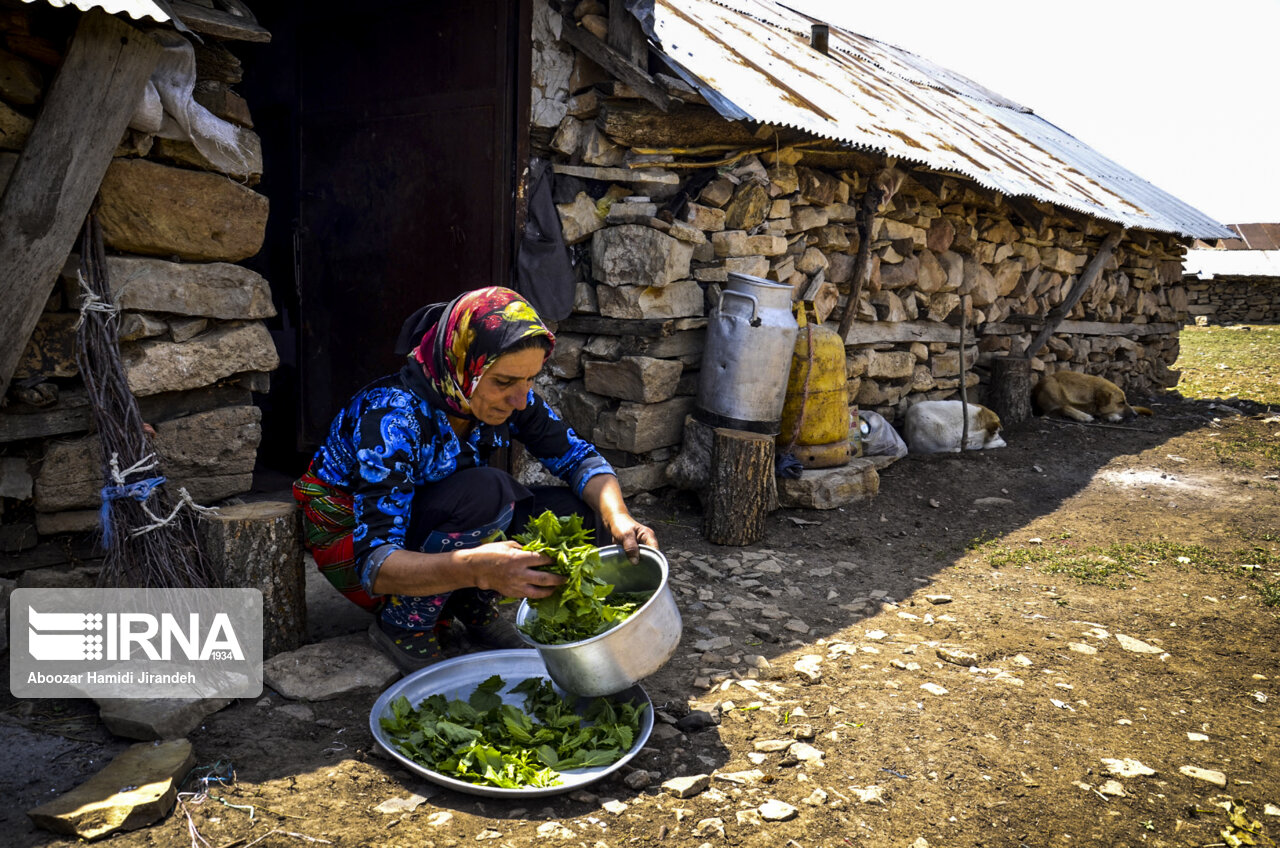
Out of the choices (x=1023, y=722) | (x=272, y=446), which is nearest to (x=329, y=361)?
(x=272, y=446)

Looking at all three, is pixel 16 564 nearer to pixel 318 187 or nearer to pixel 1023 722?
pixel 318 187

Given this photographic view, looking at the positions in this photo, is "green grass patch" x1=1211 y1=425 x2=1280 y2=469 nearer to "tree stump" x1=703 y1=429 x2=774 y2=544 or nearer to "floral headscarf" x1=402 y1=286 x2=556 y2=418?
"tree stump" x1=703 y1=429 x2=774 y2=544

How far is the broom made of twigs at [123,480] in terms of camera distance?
282 centimetres

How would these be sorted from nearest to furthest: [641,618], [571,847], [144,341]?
[571,847] → [641,618] → [144,341]

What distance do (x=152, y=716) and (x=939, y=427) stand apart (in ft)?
19.1

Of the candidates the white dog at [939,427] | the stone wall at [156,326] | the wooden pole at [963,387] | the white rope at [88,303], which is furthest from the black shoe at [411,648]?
the wooden pole at [963,387]

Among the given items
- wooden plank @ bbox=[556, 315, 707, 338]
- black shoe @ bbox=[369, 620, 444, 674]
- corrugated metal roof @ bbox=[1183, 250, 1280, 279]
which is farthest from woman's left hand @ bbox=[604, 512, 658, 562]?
corrugated metal roof @ bbox=[1183, 250, 1280, 279]

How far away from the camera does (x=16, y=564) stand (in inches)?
118

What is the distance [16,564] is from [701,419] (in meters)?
3.29

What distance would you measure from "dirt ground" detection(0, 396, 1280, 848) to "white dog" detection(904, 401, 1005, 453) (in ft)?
5.93

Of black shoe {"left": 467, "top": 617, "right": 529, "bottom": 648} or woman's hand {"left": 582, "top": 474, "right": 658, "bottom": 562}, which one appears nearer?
woman's hand {"left": 582, "top": 474, "right": 658, "bottom": 562}

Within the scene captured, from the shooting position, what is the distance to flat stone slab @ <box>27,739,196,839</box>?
204cm

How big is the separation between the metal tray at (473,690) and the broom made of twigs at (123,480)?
31.5 inches

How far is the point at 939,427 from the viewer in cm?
693
